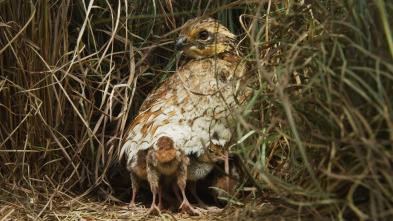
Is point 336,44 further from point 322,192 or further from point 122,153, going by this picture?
point 122,153

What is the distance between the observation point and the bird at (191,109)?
2809 millimetres

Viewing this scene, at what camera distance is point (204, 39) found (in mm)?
3348

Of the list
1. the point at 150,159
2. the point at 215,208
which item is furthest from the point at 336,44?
the point at 215,208

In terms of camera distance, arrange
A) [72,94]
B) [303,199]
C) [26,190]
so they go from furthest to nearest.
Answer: [72,94] < [26,190] < [303,199]

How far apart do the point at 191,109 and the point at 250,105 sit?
0.99 m

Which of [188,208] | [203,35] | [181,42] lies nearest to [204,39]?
[203,35]

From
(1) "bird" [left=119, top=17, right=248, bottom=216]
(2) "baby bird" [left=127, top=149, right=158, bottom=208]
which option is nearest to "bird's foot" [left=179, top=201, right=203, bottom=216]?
(1) "bird" [left=119, top=17, right=248, bottom=216]

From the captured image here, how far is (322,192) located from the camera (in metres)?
1.86

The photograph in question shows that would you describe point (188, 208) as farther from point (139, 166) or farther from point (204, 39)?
point (204, 39)

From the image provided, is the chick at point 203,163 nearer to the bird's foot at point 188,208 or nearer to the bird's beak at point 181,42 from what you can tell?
the bird's foot at point 188,208

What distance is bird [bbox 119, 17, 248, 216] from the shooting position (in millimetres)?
2809

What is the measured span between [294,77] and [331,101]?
0.71m

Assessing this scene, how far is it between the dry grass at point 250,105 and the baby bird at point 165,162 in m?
0.26

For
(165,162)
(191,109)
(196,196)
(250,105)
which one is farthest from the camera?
(196,196)
